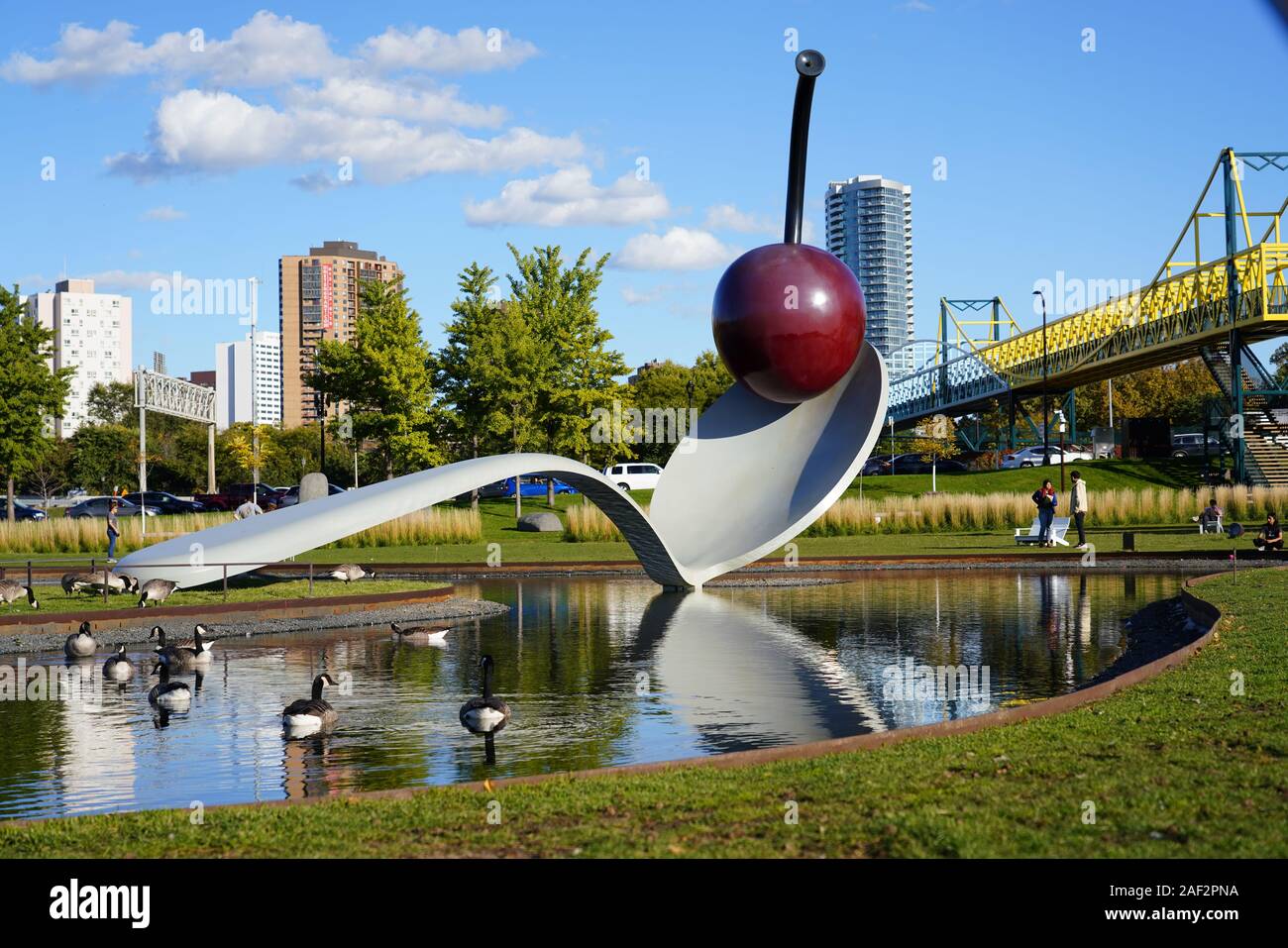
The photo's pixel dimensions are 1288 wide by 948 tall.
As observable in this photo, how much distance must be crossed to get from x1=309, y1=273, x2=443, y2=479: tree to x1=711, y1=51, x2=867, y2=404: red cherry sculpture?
27034mm

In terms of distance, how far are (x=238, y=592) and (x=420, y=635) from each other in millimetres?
5053

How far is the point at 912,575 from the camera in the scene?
2386 cm

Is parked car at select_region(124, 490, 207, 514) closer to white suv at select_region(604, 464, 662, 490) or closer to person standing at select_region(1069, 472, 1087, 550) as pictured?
white suv at select_region(604, 464, 662, 490)

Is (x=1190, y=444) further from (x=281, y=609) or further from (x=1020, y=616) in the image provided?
(x=281, y=609)

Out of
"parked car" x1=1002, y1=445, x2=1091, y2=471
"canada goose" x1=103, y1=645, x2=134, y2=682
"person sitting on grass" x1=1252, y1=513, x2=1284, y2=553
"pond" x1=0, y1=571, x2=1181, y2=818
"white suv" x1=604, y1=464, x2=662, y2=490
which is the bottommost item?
"pond" x1=0, y1=571, x2=1181, y2=818

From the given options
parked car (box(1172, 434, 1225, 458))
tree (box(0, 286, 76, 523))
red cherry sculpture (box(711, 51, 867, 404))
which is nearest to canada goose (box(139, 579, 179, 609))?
red cherry sculpture (box(711, 51, 867, 404))

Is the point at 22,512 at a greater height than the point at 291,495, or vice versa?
the point at 291,495

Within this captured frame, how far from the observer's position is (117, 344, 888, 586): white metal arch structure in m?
Answer: 17.4

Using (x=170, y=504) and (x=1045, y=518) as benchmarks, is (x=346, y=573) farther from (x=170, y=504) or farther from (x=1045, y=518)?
(x=170, y=504)

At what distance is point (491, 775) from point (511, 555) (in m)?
21.7

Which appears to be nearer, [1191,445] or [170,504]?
[170,504]

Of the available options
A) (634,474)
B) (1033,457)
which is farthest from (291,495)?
(1033,457)

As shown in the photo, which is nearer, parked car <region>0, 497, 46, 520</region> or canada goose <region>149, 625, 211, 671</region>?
canada goose <region>149, 625, 211, 671</region>

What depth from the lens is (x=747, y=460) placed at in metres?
21.7
